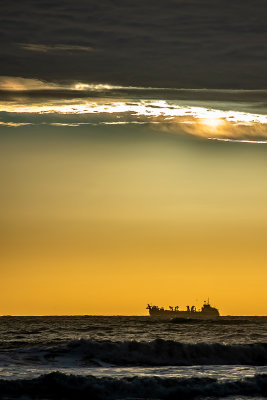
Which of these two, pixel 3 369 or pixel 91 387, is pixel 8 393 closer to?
pixel 91 387

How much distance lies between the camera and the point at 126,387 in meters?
38.9

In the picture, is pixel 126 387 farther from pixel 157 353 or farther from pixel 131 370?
pixel 157 353

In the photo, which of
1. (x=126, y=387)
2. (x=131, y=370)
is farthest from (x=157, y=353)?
(x=126, y=387)

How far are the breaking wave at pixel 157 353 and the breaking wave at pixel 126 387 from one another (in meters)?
11.2

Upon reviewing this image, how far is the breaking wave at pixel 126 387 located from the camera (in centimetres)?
3784

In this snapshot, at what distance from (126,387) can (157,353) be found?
55.8 feet

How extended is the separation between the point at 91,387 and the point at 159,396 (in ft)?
10.7

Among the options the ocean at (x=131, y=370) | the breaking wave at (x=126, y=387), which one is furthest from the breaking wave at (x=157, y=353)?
the breaking wave at (x=126, y=387)

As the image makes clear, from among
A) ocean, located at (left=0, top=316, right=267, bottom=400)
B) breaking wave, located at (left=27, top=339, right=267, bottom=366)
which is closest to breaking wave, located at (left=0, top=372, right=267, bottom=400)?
ocean, located at (left=0, top=316, right=267, bottom=400)

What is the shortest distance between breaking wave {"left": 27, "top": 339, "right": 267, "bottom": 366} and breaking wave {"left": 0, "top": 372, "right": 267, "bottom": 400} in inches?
443

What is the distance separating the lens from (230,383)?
39.6 meters

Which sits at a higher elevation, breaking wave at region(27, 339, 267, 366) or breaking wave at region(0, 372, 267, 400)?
breaking wave at region(27, 339, 267, 366)

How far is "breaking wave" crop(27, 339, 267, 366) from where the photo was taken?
52906 millimetres

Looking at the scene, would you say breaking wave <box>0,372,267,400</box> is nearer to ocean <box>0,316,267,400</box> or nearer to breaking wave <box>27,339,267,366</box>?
ocean <box>0,316,267,400</box>
